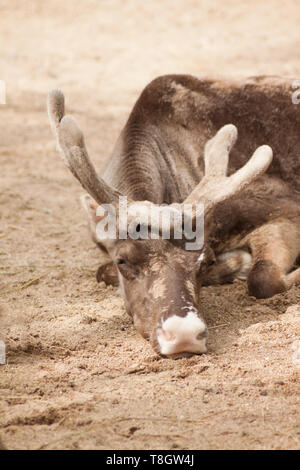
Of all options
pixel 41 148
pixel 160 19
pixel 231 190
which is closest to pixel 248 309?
pixel 231 190

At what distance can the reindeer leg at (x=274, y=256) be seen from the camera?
14.7 ft

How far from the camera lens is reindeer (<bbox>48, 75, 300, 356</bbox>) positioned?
3805 mm

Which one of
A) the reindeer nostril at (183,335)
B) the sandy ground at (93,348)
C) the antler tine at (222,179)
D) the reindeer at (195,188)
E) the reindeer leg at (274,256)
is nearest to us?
the sandy ground at (93,348)

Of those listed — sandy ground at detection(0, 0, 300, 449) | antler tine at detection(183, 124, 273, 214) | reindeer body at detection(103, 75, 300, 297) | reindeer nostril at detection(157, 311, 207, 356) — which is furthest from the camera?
reindeer body at detection(103, 75, 300, 297)
